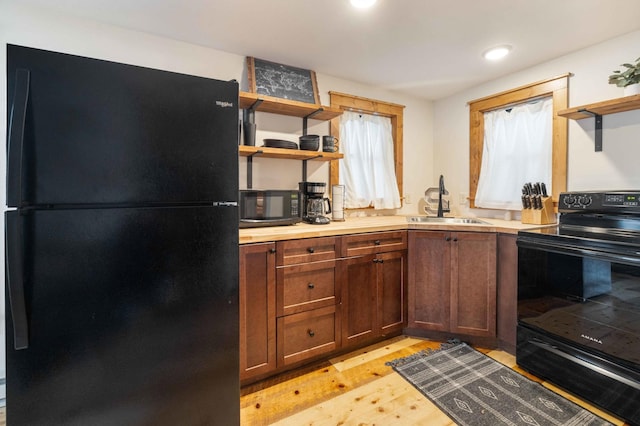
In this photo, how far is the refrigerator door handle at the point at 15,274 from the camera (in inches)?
38.9

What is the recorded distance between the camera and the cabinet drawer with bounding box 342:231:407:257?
2.12m

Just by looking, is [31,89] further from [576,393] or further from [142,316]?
[576,393]

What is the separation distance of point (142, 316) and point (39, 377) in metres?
0.36

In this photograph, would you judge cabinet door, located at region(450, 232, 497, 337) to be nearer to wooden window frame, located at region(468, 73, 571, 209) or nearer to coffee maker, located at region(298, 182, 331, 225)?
wooden window frame, located at region(468, 73, 571, 209)

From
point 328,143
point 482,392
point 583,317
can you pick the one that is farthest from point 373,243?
point 583,317

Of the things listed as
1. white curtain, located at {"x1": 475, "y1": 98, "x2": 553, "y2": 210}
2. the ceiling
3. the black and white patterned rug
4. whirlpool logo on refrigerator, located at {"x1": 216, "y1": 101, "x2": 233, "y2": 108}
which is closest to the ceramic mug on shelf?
the ceiling

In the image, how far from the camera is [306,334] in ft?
6.50

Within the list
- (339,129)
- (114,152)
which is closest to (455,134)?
(339,129)

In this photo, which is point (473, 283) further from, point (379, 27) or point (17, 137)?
point (17, 137)

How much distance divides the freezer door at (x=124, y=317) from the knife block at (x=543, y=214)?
7.64 ft

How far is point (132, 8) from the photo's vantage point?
5.91ft

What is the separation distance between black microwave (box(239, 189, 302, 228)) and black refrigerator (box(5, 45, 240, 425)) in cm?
69

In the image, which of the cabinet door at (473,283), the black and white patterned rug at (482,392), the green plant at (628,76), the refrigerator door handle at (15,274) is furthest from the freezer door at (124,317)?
the green plant at (628,76)

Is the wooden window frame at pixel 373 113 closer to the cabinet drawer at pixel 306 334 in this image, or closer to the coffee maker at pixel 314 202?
the coffee maker at pixel 314 202
